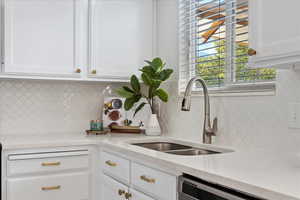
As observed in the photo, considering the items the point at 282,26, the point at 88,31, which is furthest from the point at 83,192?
the point at 282,26

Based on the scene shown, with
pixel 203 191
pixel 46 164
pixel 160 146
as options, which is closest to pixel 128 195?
pixel 160 146

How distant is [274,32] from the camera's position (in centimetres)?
141

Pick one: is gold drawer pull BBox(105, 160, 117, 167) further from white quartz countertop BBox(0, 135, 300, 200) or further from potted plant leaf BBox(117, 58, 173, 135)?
potted plant leaf BBox(117, 58, 173, 135)

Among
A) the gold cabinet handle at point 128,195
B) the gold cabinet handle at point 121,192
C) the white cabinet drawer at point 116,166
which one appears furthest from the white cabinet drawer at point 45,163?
the gold cabinet handle at point 128,195

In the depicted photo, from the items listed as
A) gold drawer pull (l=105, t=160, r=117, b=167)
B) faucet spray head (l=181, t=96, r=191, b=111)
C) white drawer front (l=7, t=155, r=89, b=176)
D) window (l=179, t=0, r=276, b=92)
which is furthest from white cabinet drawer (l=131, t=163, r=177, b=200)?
window (l=179, t=0, r=276, b=92)

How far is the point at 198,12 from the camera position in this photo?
8.38 feet

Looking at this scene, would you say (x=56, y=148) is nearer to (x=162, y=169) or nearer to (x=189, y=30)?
(x=162, y=169)

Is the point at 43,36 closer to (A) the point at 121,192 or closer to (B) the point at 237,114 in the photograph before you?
(A) the point at 121,192

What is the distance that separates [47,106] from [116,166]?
3.43 feet

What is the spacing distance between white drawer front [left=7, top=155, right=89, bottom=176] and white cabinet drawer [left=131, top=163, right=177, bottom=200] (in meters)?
0.57

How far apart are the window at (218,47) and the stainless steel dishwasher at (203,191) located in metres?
0.81

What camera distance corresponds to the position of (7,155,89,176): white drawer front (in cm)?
218

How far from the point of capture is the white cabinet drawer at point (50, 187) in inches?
86.1

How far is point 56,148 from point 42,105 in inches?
27.2
